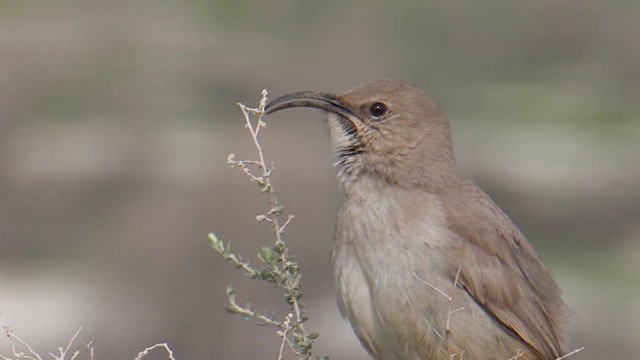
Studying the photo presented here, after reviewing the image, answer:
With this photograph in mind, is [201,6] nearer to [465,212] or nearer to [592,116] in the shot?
[592,116]

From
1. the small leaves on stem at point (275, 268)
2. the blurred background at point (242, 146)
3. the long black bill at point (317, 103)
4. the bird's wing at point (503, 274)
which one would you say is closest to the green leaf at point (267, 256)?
Result: the small leaves on stem at point (275, 268)

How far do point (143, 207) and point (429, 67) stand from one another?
13.7 ft

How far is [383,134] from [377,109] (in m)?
0.13

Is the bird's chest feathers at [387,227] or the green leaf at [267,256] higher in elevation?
the green leaf at [267,256]

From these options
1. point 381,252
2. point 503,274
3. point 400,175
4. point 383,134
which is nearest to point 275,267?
point 381,252

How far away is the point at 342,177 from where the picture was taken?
23.1 feet

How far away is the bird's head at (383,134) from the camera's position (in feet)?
23.1

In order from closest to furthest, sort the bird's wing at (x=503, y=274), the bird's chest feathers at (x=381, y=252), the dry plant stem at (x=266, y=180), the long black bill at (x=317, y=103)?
the dry plant stem at (x=266, y=180), the bird's chest feathers at (x=381, y=252), the bird's wing at (x=503, y=274), the long black bill at (x=317, y=103)

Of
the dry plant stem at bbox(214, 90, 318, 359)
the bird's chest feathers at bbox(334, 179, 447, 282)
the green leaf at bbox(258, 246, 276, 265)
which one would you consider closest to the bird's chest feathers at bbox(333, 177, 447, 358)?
the bird's chest feathers at bbox(334, 179, 447, 282)

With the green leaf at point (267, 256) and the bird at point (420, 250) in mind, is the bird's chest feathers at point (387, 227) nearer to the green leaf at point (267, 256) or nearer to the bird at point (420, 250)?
the bird at point (420, 250)

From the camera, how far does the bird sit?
259 inches

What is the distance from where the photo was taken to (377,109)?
714 centimetres

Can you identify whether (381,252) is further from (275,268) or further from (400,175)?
(275,268)

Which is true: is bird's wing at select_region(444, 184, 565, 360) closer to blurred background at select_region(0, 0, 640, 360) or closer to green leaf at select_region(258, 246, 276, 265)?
green leaf at select_region(258, 246, 276, 265)
